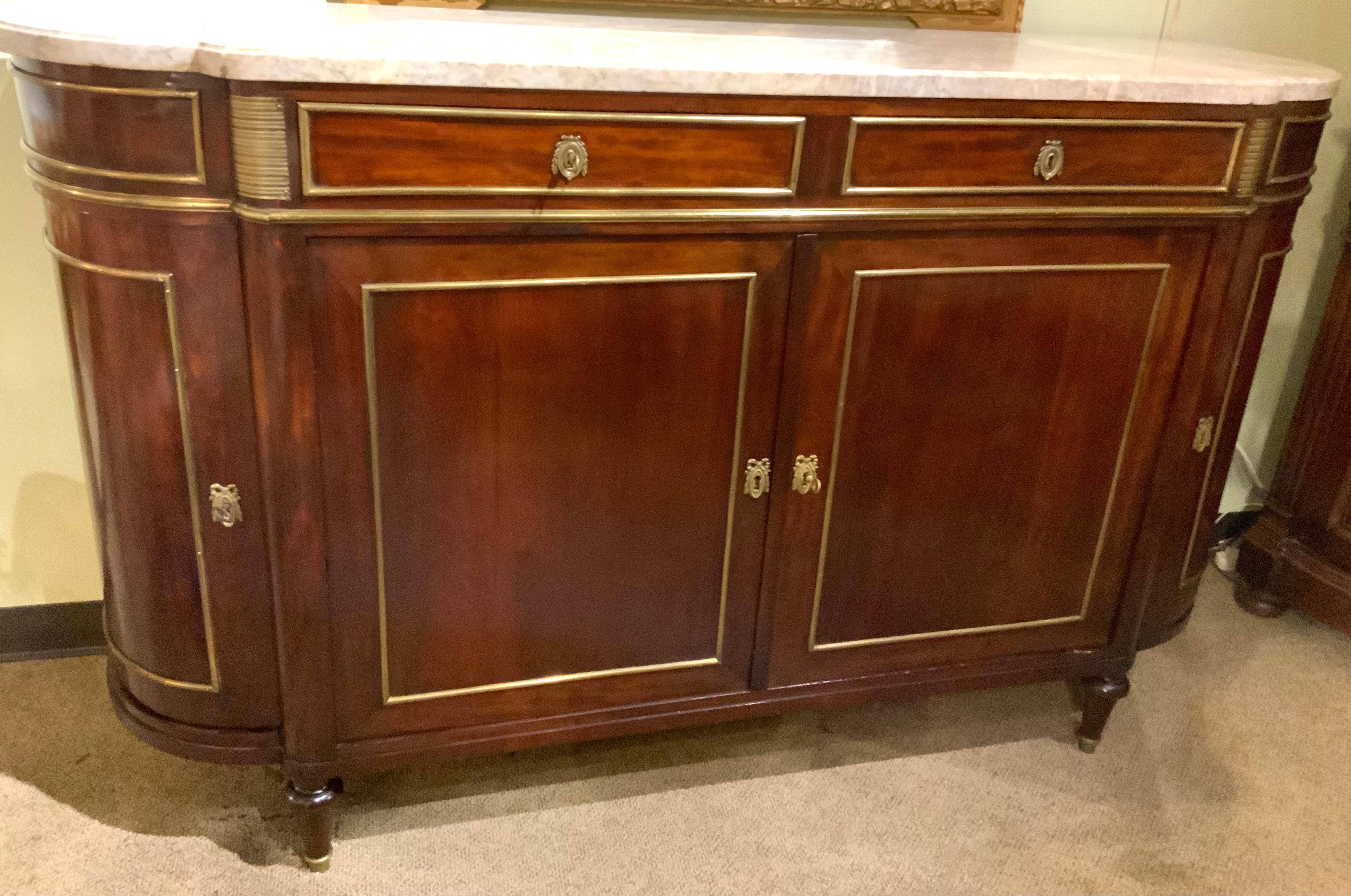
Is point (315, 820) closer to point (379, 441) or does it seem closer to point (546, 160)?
point (379, 441)

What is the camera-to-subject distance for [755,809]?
1.59 m

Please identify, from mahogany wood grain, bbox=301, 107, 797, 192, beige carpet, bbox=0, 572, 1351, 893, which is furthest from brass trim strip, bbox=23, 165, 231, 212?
beige carpet, bbox=0, 572, 1351, 893

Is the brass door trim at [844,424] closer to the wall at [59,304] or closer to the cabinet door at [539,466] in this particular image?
the cabinet door at [539,466]

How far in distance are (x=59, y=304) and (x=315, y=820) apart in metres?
0.82

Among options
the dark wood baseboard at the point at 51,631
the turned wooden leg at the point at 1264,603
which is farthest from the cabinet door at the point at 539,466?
the turned wooden leg at the point at 1264,603

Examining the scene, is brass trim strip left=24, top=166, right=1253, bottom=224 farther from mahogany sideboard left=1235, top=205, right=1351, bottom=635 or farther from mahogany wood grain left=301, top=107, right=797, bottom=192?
mahogany sideboard left=1235, top=205, right=1351, bottom=635

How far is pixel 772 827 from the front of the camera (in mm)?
1560

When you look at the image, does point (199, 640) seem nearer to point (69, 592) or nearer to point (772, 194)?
point (69, 592)

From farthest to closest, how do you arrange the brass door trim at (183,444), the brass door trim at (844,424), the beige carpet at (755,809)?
the beige carpet at (755,809) < the brass door trim at (844,424) < the brass door trim at (183,444)

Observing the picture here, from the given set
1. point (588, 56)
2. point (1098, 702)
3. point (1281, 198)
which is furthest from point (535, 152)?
point (1098, 702)

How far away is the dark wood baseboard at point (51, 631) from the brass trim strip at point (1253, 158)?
5.81 ft

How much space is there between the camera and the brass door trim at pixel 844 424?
1321 mm


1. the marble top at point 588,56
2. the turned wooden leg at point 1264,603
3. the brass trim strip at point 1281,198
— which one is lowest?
the turned wooden leg at point 1264,603

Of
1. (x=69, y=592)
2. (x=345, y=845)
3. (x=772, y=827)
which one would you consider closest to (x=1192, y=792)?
(x=772, y=827)
